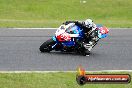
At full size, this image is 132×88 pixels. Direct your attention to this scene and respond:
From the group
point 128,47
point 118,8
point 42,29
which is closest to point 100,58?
point 128,47

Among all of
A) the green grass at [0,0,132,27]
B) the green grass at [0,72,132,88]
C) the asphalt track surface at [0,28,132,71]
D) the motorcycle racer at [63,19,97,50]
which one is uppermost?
the green grass at [0,72,132,88]

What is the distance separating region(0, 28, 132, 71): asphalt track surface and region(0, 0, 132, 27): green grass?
Answer: 895cm

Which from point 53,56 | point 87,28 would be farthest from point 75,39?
point 53,56

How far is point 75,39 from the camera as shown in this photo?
13914 millimetres

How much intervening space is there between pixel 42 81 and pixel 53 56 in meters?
4.08

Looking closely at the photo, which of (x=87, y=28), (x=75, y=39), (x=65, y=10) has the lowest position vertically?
(x=65, y=10)

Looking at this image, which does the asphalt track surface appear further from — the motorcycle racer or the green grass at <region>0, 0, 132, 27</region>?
the green grass at <region>0, 0, 132, 27</region>

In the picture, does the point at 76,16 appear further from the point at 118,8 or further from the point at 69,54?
the point at 69,54

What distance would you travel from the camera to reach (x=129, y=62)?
43.3 feet

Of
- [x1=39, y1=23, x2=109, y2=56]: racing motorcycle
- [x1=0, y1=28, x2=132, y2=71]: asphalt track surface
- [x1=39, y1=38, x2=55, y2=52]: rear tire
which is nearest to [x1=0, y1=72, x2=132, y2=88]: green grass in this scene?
[x1=0, y1=28, x2=132, y2=71]: asphalt track surface

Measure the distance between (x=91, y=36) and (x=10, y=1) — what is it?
1637cm

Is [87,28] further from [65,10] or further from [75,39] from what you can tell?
[65,10]

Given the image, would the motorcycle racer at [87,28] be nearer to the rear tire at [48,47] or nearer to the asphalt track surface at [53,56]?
the asphalt track surface at [53,56]

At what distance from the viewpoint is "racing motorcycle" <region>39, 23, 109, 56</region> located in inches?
547
